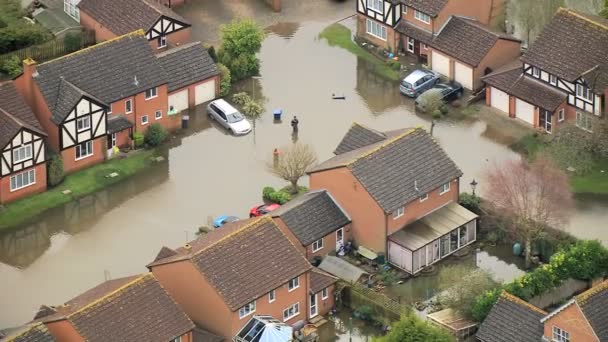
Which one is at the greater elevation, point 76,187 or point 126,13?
point 126,13

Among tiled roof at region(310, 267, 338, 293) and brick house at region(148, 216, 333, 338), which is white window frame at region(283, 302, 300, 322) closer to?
brick house at region(148, 216, 333, 338)

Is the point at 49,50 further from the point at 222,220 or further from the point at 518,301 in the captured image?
the point at 518,301

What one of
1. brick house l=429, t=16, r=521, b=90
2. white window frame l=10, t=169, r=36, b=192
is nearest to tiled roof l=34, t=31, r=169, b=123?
white window frame l=10, t=169, r=36, b=192

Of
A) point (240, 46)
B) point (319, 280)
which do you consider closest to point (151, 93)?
point (240, 46)

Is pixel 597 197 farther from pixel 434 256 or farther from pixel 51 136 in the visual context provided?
pixel 51 136

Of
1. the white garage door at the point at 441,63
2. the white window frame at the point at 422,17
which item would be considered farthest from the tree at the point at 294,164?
the white window frame at the point at 422,17

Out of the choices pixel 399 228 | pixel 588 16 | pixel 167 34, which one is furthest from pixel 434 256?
pixel 167 34
